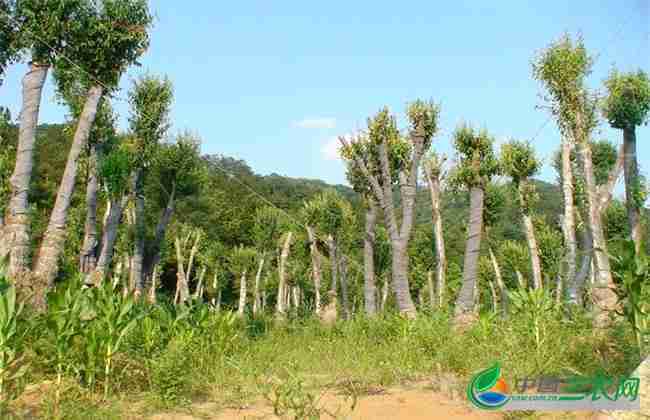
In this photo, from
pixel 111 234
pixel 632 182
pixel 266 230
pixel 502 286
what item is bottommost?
pixel 502 286

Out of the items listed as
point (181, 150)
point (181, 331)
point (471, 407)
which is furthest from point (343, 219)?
point (471, 407)

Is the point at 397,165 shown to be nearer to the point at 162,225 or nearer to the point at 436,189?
the point at 436,189

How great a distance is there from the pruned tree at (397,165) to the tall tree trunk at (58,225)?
6836 millimetres

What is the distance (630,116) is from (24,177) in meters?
14.8

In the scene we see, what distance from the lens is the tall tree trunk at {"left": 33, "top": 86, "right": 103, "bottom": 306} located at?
10180 mm

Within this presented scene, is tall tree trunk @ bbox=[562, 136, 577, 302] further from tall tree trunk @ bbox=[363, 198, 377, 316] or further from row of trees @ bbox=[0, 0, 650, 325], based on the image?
tall tree trunk @ bbox=[363, 198, 377, 316]

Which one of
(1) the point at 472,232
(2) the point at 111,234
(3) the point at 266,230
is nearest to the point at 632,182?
(1) the point at 472,232

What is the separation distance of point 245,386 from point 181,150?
1778 cm

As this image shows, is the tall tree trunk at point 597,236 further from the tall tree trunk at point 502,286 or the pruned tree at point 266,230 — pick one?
the pruned tree at point 266,230

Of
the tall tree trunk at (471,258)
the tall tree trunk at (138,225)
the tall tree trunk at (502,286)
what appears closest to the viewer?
the tall tree trunk at (471,258)

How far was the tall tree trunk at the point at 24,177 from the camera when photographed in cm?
979

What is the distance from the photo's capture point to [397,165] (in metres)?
18.6

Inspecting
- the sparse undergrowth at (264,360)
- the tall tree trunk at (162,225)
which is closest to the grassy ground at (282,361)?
the sparse undergrowth at (264,360)

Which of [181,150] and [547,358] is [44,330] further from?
[181,150]
